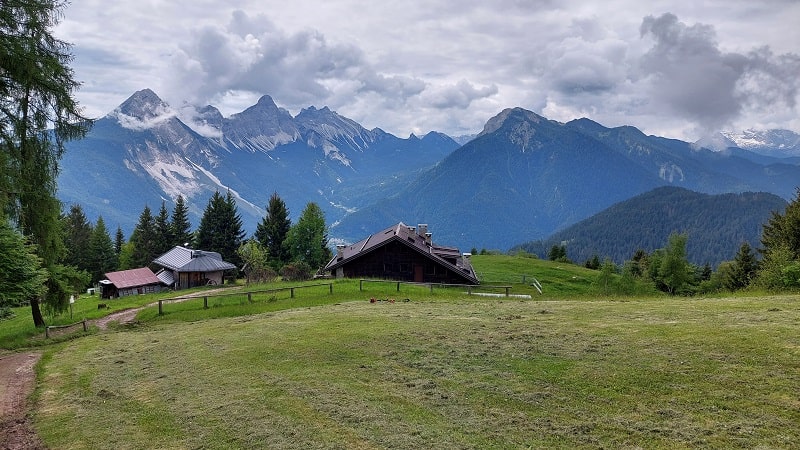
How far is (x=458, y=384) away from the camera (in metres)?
15.0

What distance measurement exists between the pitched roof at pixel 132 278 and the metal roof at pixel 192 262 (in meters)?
2.69

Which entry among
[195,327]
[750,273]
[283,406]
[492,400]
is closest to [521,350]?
[492,400]

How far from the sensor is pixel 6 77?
2203 cm

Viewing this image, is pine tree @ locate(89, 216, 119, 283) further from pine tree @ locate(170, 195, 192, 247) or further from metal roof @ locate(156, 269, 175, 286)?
metal roof @ locate(156, 269, 175, 286)

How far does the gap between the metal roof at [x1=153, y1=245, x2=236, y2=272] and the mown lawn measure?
2109 inches

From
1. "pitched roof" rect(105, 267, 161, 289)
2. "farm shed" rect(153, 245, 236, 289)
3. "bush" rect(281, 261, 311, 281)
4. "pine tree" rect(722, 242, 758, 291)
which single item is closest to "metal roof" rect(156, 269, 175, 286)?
"farm shed" rect(153, 245, 236, 289)

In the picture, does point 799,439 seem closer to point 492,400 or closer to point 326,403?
point 492,400

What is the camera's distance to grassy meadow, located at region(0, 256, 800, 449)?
38.6 feet

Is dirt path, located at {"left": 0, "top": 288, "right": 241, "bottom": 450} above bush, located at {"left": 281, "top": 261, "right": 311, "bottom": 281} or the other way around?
the other way around

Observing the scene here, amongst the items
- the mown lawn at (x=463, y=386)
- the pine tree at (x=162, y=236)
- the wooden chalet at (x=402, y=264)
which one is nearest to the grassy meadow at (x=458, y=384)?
the mown lawn at (x=463, y=386)

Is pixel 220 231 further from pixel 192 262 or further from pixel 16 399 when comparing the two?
pixel 16 399

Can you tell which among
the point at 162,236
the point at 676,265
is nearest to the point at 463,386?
the point at 676,265

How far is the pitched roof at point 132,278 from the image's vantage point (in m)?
74.1

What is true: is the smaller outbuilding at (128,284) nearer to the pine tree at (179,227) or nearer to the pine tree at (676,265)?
the pine tree at (179,227)
